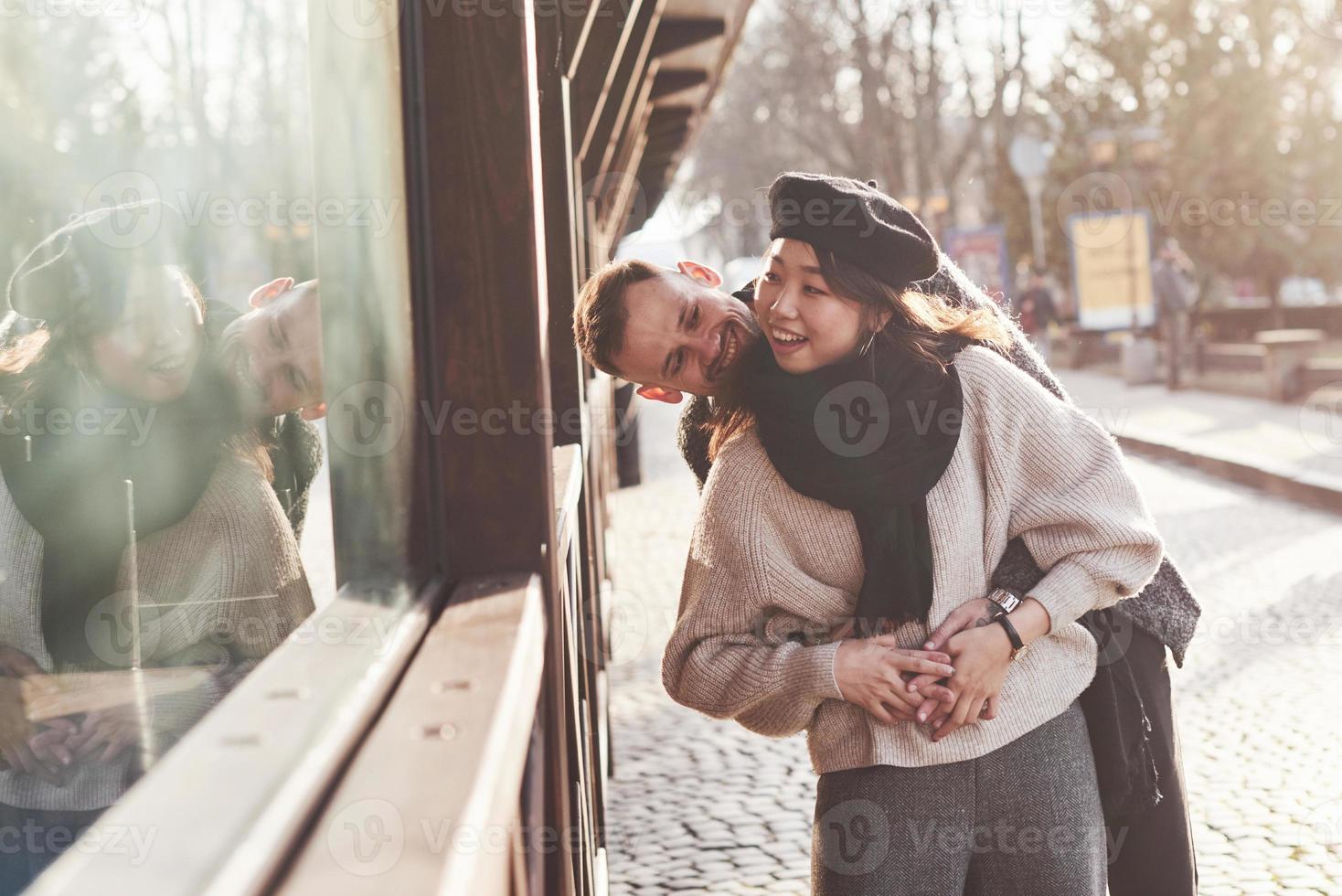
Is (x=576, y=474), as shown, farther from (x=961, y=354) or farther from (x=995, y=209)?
(x=995, y=209)

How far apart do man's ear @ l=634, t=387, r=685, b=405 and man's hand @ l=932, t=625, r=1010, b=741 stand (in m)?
0.83

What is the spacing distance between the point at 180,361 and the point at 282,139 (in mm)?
274

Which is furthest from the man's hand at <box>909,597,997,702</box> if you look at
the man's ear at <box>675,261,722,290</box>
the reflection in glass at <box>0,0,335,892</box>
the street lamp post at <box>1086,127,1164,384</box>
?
the street lamp post at <box>1086,127,1164,384</box>

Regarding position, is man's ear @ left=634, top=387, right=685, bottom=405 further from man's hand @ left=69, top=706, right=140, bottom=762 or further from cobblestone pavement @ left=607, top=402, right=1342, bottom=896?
cobblestone pavement @ left=607, top=402, right=1342, bottom=896

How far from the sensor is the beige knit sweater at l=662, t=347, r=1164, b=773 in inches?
96.5

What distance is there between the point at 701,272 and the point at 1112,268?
21.2 metres

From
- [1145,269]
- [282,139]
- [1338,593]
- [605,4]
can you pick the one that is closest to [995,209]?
[1145,269]

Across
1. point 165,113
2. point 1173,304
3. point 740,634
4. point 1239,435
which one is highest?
point 165,113

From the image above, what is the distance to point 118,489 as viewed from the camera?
1.73 m

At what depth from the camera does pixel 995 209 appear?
38.4 meters

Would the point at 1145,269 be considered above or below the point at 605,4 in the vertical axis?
below

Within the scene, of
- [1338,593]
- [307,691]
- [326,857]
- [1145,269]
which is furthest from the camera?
[1145,269]

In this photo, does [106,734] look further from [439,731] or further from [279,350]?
Answer: [279,350]

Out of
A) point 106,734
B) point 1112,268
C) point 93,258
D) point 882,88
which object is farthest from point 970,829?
point 882,88
